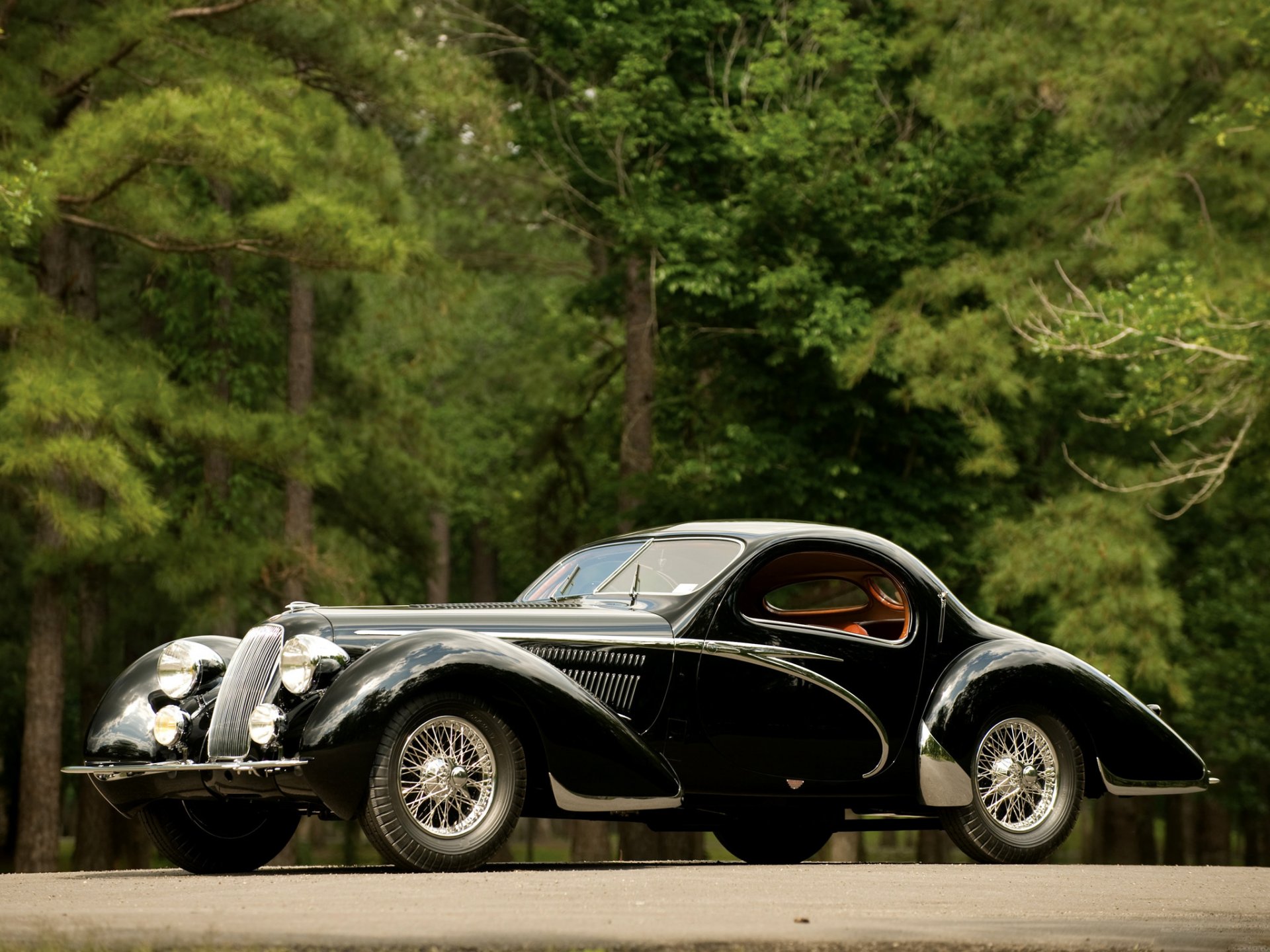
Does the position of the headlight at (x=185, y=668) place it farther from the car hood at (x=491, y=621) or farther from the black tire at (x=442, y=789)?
the black tire at (x=442, y=789)

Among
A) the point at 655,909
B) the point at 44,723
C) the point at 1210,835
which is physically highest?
the point at 655,909

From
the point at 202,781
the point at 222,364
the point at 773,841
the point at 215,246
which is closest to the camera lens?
the point at 202,781

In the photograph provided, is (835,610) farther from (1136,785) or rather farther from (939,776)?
(1136,785)

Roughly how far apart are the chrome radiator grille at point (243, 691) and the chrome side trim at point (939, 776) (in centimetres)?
358

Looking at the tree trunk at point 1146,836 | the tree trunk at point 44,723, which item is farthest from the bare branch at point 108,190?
the tree trunk at point 1146,836

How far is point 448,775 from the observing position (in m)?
8.78

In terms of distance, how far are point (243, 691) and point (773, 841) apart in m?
3.75

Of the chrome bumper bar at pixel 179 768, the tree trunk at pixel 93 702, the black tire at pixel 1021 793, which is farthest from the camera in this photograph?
the tree trunk at pixel 93 702

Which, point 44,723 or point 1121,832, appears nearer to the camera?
point 44,723

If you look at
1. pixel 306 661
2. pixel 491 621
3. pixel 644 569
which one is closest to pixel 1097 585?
pixel 644 569

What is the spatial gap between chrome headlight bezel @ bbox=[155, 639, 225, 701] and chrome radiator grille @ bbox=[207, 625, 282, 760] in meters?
0.45

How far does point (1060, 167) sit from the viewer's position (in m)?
26.8

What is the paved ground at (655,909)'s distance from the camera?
614cm

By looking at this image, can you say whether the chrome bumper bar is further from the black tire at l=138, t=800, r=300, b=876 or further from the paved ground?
the paved ground
